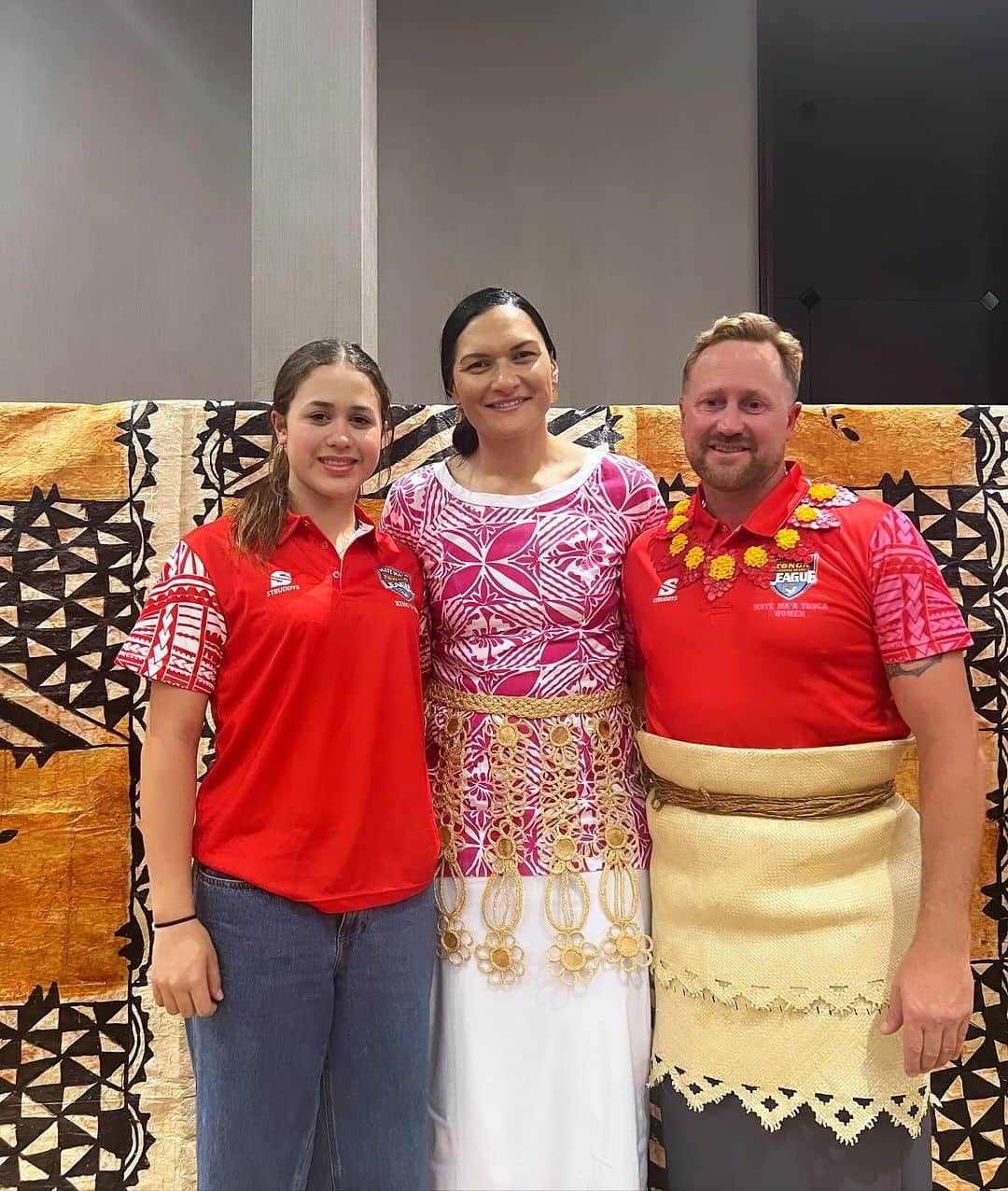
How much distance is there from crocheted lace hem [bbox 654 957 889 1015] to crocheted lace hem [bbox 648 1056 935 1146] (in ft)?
0.41

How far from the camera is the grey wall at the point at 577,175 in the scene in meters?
3.72

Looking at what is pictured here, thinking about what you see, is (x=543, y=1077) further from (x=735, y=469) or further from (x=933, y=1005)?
(x=735, y=469)

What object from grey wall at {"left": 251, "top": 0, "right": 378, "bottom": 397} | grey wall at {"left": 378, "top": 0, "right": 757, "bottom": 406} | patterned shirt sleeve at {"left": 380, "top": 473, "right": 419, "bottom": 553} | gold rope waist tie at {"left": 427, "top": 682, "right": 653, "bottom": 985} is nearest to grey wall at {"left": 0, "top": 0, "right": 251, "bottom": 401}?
grey wall at {"left": 378, "top": 0, "right": 757, "bottom": 406}

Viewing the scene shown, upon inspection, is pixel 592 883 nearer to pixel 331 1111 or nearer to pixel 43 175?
pixel 331 1111

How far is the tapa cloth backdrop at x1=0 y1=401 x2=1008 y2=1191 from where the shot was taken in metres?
2.16

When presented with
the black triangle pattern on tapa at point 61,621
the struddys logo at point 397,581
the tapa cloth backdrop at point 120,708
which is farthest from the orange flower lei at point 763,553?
the black triangle pattern on tapa at point 61,621

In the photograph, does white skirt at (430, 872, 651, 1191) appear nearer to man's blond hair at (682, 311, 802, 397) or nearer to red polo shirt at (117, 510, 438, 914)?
red polo shirt at (117, 510, 438, 914)

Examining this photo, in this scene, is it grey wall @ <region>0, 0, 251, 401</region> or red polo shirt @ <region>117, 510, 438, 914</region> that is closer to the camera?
red polo shirt @ <region>117, 510, 438, 914</region>

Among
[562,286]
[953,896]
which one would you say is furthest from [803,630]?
[562,286]

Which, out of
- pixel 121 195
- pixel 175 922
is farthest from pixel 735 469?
pixel 121 195

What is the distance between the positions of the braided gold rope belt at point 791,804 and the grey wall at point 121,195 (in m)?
2.86

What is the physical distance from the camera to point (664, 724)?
5.48ft

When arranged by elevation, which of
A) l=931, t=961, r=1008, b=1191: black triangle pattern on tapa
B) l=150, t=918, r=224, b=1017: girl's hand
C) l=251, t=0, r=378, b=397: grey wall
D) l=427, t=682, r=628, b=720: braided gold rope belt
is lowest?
l=931, t=961, r=1008, b=1191: black triangle pattern on tapa

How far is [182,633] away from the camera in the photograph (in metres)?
1.50
